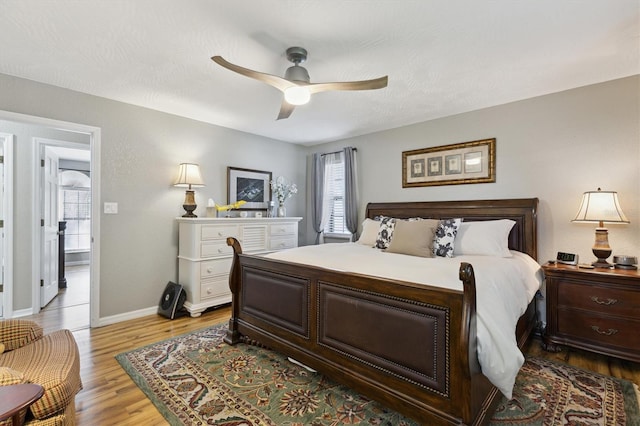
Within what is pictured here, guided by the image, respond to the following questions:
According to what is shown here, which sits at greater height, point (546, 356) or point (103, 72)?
point (103, 72)

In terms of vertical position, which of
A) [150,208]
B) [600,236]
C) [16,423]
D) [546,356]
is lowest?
[546,356]

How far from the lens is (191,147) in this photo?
394 cm

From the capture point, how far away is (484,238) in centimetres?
285

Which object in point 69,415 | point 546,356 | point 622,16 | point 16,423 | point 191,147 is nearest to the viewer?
point 16,423

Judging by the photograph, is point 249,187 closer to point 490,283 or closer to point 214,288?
point 214,288

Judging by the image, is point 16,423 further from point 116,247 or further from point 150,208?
Result: point 150,208

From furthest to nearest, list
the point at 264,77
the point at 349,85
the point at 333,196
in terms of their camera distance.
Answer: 1. the point at 333,196
2. the point at 349,85
3. the point at 264,77

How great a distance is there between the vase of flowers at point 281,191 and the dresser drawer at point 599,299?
3.53 m

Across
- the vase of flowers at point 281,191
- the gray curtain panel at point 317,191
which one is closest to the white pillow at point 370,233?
the gray curtain panel at point 317,191

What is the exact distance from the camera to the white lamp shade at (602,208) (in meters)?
2.49

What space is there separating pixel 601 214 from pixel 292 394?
2824 mm

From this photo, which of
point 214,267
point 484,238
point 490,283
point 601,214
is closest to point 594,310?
point 601,214

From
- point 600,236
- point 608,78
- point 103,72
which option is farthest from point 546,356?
point 103,72

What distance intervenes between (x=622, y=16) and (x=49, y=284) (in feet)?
20.1
